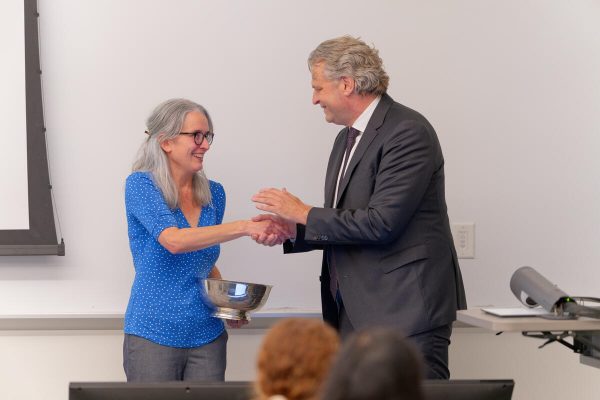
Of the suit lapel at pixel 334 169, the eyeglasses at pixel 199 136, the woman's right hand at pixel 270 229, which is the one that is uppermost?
the eyeglasses at pixel 199 136

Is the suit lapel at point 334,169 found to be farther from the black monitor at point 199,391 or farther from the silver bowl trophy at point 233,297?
the black monitor at point 199,391

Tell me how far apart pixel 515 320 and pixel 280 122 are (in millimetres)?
1459

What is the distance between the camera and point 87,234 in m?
3.35

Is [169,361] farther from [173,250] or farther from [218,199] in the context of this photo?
[218,199]

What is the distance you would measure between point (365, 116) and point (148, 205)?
2.30 ft

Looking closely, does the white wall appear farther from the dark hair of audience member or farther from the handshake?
the dark hair of audience member

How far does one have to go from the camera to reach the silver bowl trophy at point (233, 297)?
2.74 m

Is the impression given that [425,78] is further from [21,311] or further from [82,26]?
[21,311]

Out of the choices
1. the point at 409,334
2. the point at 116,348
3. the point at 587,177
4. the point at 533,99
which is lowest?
the point at 116,348

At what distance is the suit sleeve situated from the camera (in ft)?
8.33

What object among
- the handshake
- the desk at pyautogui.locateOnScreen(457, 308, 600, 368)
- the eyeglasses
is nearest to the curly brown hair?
the desk at pyautogui.locateOnScreen(457, 308, 600, 368)

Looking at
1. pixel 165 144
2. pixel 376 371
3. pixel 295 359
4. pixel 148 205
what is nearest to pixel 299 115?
pixel 165 144

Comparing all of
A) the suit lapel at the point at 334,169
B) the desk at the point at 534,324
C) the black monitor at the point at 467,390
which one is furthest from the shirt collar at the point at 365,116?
the black monitor at the point at 467,390

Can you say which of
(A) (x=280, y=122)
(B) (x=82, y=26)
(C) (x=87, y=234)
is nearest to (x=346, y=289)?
(A) (x=280, y=122)
